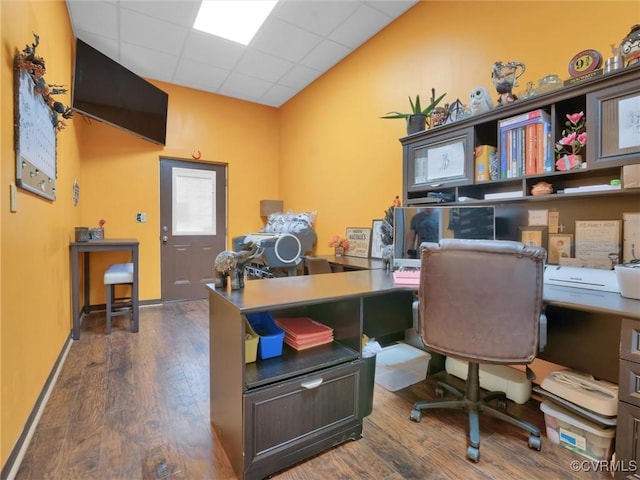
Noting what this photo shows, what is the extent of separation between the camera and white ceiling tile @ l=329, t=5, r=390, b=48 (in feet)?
9.78

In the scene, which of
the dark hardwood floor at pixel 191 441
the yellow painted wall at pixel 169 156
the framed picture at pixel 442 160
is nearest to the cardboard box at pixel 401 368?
the dark hardwood floor at pixel 191 441

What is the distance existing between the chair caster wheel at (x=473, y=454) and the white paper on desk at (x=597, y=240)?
1.18 m

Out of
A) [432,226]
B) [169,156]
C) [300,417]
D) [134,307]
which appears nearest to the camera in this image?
[300,417]

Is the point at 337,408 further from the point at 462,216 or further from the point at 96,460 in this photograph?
the point at 462,216

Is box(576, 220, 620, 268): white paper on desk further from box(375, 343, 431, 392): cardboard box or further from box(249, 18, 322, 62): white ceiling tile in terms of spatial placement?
box(249, 18, 322, 62): white ceiling tile

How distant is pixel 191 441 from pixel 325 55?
3.84m

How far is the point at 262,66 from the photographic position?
3904mm

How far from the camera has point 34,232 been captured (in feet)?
5.92

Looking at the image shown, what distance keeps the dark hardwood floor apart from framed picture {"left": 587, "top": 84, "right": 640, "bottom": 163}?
146 centimetres

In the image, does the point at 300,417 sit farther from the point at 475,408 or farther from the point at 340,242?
the point at 340,242

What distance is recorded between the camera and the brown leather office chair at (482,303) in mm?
1387

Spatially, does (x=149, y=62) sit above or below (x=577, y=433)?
above

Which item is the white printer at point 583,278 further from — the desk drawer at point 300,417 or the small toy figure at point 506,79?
the desk drawer at point 300,417

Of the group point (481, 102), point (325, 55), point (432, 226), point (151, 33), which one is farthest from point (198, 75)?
point (432, 226)
